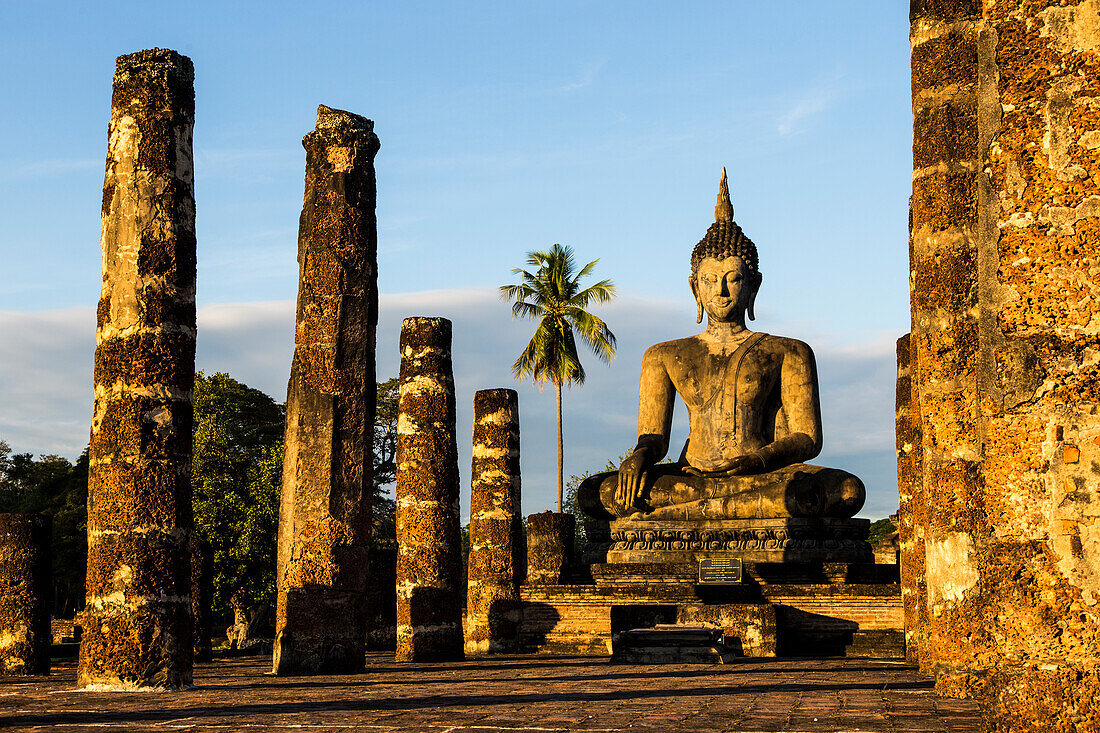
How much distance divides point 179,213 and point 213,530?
25.7m

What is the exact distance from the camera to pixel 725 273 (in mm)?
20375

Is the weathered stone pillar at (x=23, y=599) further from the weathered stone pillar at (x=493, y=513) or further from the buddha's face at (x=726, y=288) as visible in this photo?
the buddha's face at (x=726, y=288)

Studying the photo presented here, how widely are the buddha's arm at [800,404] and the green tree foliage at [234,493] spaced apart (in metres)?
17.1

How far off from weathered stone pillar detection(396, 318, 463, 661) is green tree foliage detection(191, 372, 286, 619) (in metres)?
16.2

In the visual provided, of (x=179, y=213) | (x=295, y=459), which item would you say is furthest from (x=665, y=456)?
(x=179, y=213)

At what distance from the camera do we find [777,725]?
6633mm

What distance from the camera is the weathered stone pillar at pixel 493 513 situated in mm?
20203

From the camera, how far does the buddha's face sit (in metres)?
20.3

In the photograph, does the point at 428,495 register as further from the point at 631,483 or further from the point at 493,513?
the point at 493,513

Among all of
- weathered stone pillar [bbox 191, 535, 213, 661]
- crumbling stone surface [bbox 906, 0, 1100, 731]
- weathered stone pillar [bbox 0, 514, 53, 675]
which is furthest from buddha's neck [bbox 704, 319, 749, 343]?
crumbling stone surface [bbox 906, 0, 1100, 731]

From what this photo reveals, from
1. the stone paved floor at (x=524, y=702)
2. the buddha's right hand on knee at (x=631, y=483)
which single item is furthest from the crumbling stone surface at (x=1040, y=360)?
the buddha's right hand on knee at (x=631, y=483)

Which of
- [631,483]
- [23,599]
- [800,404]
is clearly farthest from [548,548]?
[23,599]

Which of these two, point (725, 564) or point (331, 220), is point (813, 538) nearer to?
point (725, 564)

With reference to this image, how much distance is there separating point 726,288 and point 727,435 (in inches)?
91.3
